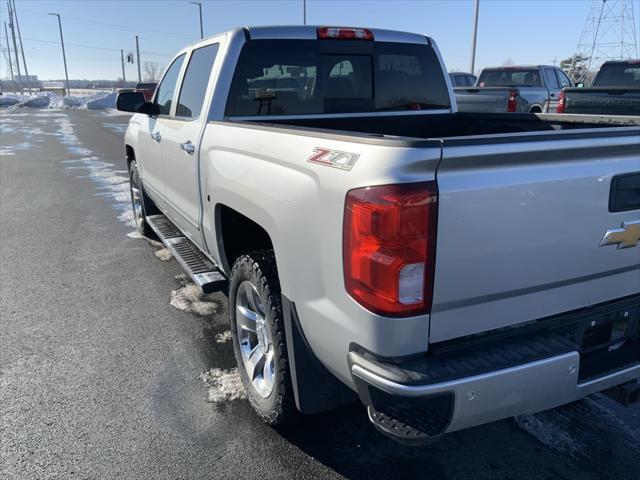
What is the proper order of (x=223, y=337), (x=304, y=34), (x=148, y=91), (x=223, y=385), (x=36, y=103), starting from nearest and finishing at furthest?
(x=223, y=385)
(x=304, y=34)
(x=223, y=337)
(x=148, y=91)
(x=36, y=103)

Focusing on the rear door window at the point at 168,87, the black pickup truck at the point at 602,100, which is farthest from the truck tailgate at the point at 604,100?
the rear door window at the point at 168,87

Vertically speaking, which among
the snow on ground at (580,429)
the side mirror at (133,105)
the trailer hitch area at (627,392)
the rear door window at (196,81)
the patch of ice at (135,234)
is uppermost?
the rear door window at (196,81)

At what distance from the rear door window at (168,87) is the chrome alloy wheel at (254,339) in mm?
2257

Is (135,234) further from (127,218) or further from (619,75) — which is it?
(619,75)

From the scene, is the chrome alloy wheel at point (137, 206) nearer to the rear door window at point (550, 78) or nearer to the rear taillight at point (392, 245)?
the rear taillight at point (392, 245)

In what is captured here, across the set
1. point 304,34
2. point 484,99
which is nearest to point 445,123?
point 304,34

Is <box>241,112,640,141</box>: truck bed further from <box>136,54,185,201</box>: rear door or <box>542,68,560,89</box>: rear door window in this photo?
<box>542,68,560,89</box>: rear door window

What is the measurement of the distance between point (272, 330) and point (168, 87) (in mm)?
3205

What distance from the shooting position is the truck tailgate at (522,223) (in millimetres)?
1855

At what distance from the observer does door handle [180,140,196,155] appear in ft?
11.7

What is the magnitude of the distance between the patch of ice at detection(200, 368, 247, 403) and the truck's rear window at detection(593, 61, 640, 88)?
39.2 ft

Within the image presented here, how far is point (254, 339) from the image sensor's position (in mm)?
3197

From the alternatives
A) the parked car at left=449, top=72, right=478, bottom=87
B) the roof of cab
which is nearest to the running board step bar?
the roof of cab

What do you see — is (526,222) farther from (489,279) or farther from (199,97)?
(199,97)
